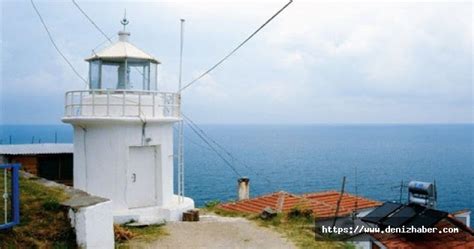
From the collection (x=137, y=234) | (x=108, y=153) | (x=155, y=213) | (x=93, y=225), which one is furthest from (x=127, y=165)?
(x=93, y=225)

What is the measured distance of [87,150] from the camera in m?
14.3

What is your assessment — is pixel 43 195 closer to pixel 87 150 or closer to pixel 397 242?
pixel 87 150

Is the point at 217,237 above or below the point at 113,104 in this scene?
below

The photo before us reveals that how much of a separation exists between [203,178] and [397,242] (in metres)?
59.0

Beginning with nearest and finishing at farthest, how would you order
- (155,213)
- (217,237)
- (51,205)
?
1. (51,205)
2. (217,237)
3. (155,213)

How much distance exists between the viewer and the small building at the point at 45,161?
17406 mm

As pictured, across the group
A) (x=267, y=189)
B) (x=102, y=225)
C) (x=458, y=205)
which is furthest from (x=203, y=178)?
(x=102, y=225)

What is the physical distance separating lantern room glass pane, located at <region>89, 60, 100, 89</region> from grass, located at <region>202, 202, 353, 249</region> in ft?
20.7

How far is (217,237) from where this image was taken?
1210 cm

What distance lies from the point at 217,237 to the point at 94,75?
634 centimetres

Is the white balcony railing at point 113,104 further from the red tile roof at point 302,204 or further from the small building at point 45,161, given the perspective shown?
the red tile roof at point 302,204

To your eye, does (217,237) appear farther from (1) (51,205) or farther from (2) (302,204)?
(2) (302,204)

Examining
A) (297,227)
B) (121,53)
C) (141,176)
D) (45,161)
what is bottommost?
(297,227)

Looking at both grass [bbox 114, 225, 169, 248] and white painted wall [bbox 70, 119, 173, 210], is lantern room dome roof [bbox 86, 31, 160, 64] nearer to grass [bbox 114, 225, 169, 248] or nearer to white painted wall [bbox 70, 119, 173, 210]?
white painted wall [bbox 70, 119, 173, 210]
